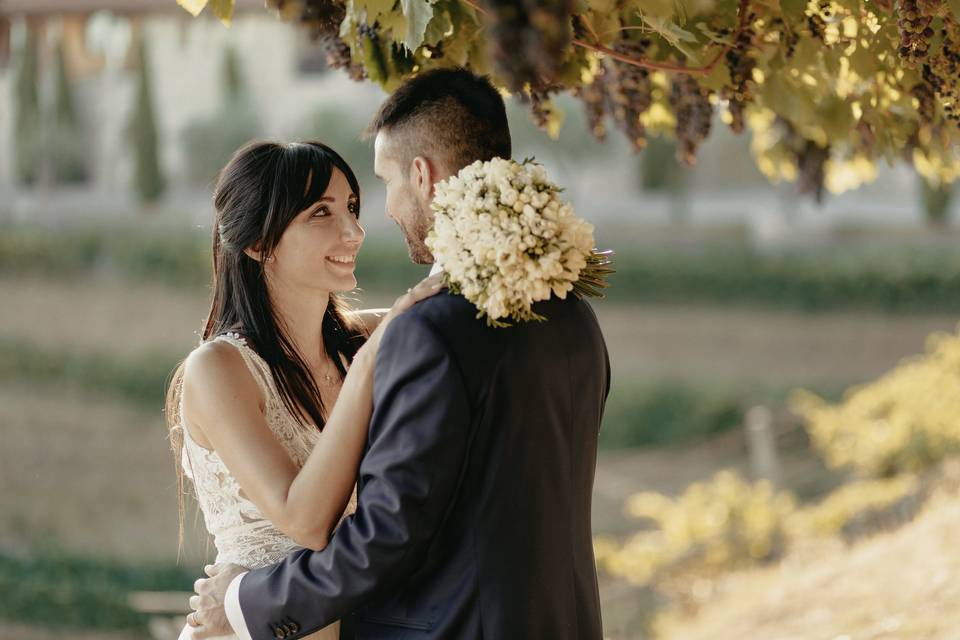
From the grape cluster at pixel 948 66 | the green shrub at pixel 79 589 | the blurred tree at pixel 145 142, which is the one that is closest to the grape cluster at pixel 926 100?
the grape cluster at pixel 948 66

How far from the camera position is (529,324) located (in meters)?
2.09

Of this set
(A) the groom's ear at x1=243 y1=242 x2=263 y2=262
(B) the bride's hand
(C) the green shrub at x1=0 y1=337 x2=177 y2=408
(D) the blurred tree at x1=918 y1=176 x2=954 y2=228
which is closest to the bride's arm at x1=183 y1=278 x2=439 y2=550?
(B) the bride's hand

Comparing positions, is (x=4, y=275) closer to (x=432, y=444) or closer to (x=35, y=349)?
(x=35, y=349)

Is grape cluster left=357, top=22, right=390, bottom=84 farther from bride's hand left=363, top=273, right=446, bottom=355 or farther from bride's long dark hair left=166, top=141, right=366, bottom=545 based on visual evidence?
bride's hand left=363, top=273, right=446, bottom=355

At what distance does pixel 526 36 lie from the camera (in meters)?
1.37

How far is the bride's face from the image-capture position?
260cm

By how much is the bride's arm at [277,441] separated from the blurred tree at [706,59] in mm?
642

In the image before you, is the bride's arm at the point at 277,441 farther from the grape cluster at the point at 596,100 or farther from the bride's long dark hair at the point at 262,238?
the grape cluster at the point at 596,100

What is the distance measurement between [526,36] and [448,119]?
0.80m

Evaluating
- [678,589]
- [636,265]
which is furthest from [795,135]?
[636,265]

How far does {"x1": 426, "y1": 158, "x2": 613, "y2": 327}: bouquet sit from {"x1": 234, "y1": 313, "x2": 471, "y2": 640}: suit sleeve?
0.39ft

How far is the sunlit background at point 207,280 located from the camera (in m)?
17.0

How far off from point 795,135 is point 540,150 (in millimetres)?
21068

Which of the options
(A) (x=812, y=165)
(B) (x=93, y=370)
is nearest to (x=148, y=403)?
(B) (x=93, y=370)
